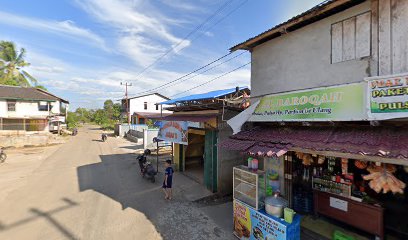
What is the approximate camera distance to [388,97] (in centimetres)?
461

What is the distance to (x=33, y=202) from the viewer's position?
9.41m

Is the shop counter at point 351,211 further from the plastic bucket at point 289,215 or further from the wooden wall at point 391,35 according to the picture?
the wooden wall at point 391,35

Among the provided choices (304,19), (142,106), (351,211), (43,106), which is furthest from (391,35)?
(142,106)

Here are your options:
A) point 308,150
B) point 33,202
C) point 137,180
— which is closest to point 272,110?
point 308,150

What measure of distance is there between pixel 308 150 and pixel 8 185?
49.5ft

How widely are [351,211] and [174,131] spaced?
8.11 metres

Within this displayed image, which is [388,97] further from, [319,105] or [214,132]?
[214,132]

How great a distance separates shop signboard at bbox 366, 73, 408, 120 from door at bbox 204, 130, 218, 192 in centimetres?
A: 671

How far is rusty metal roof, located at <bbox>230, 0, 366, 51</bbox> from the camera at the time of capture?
5.77 m

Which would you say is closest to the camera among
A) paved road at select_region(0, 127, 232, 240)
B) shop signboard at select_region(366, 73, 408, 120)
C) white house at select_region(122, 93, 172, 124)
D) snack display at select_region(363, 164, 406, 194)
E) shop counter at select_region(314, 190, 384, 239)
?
shop signboard at select_region(366, 73, 408, 120)

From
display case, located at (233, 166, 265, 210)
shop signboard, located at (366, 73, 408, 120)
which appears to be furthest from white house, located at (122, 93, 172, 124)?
shop signboard, located at (366, 73, 408, 120)

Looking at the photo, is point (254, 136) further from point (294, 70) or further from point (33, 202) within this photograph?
point (33, 202)

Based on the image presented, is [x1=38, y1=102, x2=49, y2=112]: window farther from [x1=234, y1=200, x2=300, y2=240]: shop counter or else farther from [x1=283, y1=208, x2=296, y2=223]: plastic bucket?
[x1=283, y1=208, x2=296, y2=223]: plastic bucket

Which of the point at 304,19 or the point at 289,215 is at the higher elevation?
the point at 304,19
